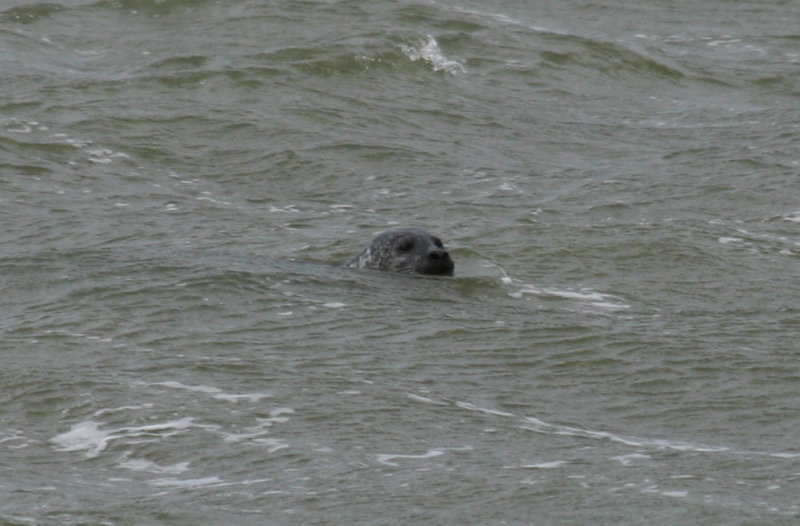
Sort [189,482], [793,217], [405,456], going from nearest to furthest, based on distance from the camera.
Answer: [189,482], [405,456], [793,217]

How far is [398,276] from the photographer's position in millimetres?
11664

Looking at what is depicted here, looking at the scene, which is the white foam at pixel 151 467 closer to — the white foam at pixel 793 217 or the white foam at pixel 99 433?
the white foam at pixel 99 433

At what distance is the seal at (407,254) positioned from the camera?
1164cm

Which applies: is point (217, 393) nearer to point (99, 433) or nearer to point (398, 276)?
point (99, 433)

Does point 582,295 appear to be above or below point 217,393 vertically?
below

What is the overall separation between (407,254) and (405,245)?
8 cm

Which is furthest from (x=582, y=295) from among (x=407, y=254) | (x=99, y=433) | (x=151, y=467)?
(x=151, y=467)

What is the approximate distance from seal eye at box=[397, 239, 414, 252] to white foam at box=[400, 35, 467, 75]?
7694mm

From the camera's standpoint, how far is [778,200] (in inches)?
577

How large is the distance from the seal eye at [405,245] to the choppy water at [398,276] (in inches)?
14.4

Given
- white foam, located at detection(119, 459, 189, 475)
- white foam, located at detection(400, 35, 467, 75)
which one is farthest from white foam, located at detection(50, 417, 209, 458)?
white foam, located at detection(400, 35, 467, 75)

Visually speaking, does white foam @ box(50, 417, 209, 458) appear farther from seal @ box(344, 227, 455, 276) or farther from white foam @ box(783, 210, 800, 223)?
white foam @ box(783, 210, 800, 223)

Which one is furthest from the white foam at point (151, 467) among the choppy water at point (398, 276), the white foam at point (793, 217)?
the white foam at point (793, 217)

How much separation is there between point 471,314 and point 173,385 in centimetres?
257
